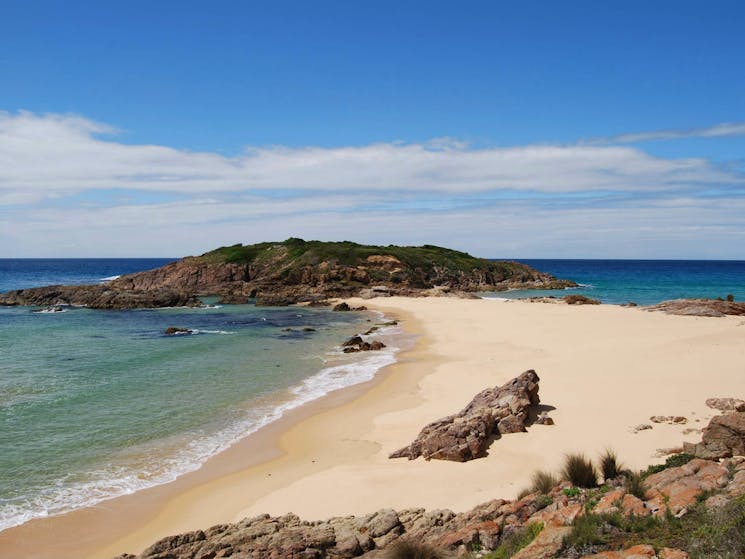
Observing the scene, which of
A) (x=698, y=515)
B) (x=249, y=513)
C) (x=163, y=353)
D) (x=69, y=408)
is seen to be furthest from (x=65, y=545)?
(x=163, y=353)

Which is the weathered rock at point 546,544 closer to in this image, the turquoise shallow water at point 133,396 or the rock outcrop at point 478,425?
the rock outcrop at point 478,425

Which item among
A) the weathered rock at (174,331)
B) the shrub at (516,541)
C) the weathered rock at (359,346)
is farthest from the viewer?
the weathered rock at (174,331)

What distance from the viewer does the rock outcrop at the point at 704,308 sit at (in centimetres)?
3772

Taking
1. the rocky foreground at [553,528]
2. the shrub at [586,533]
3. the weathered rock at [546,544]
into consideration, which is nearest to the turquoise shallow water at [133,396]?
the rocky foreground at [553,528]

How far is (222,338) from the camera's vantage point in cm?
3597

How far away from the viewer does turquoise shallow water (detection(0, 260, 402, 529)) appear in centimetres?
1299

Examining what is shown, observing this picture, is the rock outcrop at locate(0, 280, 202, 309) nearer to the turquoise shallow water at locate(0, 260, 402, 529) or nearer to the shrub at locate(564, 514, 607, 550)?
the turquoise shallow water at locate(0, 260, 402, 529)

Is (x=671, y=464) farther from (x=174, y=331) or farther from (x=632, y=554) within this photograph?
(x=174, y=331)

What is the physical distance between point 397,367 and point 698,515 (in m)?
19.2

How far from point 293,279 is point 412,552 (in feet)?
215

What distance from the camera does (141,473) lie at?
43.2 feet

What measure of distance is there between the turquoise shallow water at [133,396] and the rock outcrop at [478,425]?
608cm

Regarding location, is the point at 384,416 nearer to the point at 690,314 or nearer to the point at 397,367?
the point at 397,367

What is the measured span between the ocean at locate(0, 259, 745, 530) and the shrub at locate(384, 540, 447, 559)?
7.86 m
